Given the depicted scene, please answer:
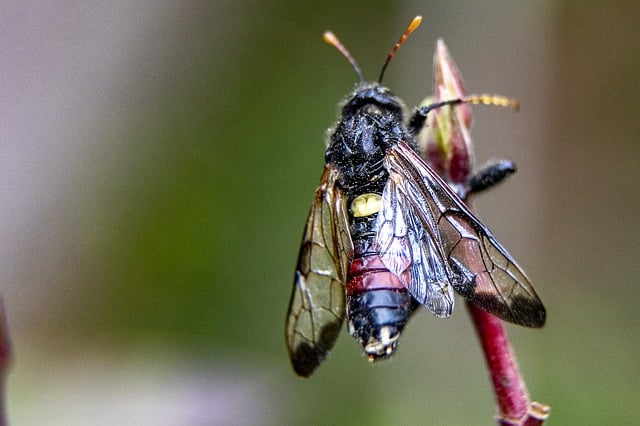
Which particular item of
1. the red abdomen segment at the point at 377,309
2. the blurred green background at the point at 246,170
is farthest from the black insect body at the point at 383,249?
the blurred green background at the point at 246,170

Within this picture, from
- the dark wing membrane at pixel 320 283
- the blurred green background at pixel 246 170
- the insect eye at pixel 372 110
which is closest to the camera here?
the dark wing membrane at pixel 320 283

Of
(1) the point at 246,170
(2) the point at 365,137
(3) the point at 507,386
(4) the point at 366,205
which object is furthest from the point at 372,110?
(1) the point at 246,170

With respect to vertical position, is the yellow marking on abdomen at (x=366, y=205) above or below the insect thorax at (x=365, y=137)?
below

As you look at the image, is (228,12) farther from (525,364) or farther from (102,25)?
(525,364)

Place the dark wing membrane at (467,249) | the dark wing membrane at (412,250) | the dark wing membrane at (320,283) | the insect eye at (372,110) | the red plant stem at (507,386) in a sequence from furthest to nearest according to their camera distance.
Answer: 1. the insect eye at (372,110)
2. the dark wing membrane at (320,283)
3. the dark wing membrane at (412,250)
4. the dark wing membrane at (467,249)
5. the red plant stem at (507,386)

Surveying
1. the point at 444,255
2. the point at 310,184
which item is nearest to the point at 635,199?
the point at 310,184

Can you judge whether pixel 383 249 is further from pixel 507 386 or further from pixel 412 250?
pixel 507 386

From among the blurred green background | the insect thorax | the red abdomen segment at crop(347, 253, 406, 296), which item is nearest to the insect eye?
the insect thorax

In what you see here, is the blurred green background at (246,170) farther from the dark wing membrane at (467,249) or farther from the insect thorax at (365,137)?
the dark wing membrane at (467,249)

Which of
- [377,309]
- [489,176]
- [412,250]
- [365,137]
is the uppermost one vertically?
[365,137]
